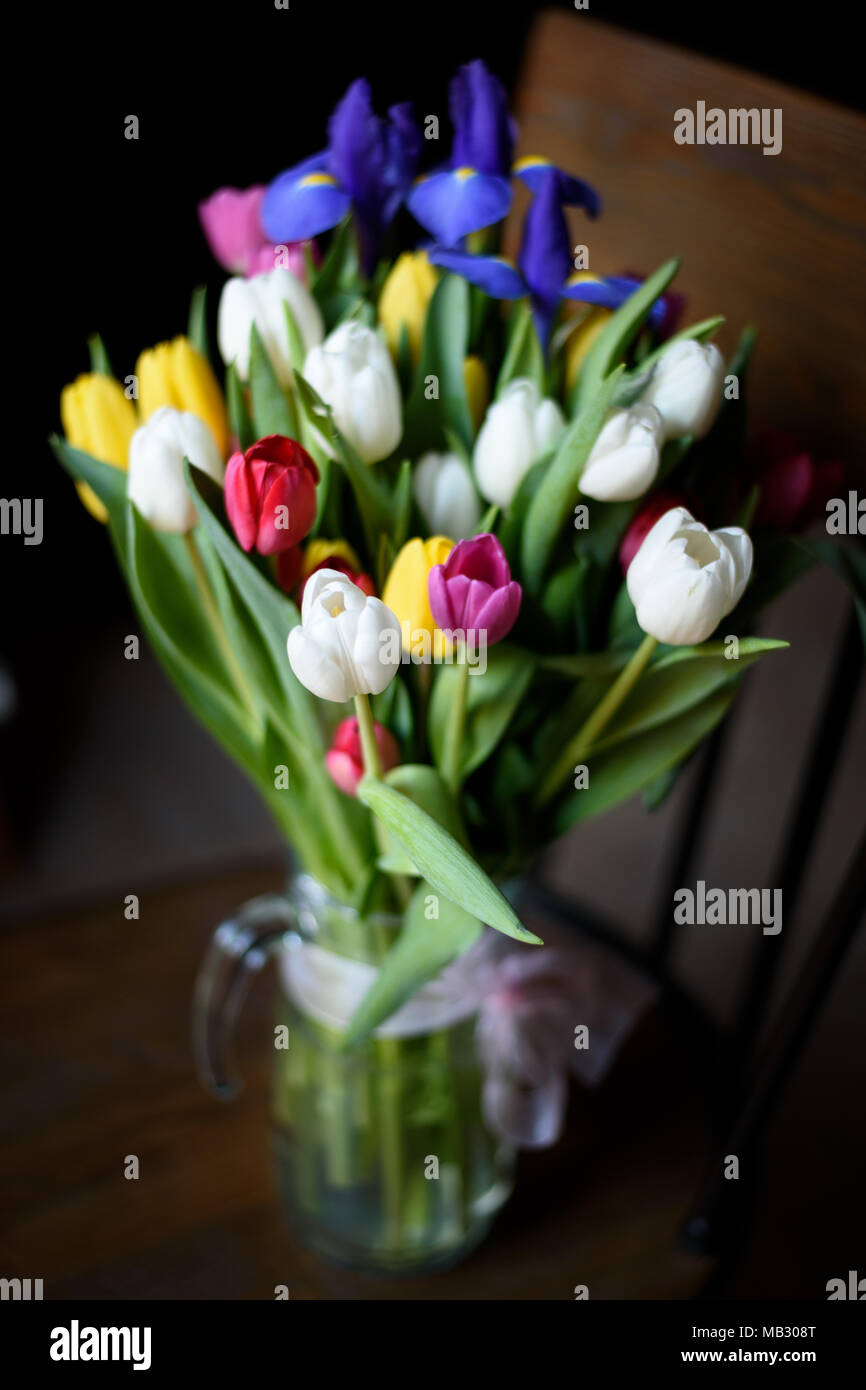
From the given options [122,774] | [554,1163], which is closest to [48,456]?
[122,774]

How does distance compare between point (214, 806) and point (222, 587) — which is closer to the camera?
point (222, 587)

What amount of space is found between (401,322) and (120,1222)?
0.46 meters

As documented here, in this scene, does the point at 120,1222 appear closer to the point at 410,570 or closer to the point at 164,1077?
the point at 164,1077

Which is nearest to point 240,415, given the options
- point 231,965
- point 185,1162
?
point 231,965

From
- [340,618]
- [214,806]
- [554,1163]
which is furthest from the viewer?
[214,806]

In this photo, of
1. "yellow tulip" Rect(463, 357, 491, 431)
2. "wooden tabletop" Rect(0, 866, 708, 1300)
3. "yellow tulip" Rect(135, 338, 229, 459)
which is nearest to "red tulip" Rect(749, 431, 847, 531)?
"yellow tulip" Rect(463, 357, 491, 431)

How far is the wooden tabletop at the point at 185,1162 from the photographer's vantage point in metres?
0.63

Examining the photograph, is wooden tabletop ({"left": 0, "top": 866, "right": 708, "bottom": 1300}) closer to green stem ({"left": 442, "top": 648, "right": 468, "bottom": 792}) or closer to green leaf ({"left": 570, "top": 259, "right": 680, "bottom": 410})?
green stem ({"left": 442, "top": 648, "right": 468, "bottom": 792})

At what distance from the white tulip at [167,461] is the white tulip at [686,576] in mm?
159

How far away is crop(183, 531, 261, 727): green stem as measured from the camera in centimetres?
50

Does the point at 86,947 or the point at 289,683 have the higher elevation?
the point at 289,683

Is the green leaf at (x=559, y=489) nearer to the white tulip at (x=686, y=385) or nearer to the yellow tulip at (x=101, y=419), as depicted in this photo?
the white tulip at (x=686, y=385)

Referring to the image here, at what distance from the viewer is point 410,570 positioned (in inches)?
16.0

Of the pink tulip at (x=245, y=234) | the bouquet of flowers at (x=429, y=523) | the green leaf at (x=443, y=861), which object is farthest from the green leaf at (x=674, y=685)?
the pink tulip at (x=245, y=234)
